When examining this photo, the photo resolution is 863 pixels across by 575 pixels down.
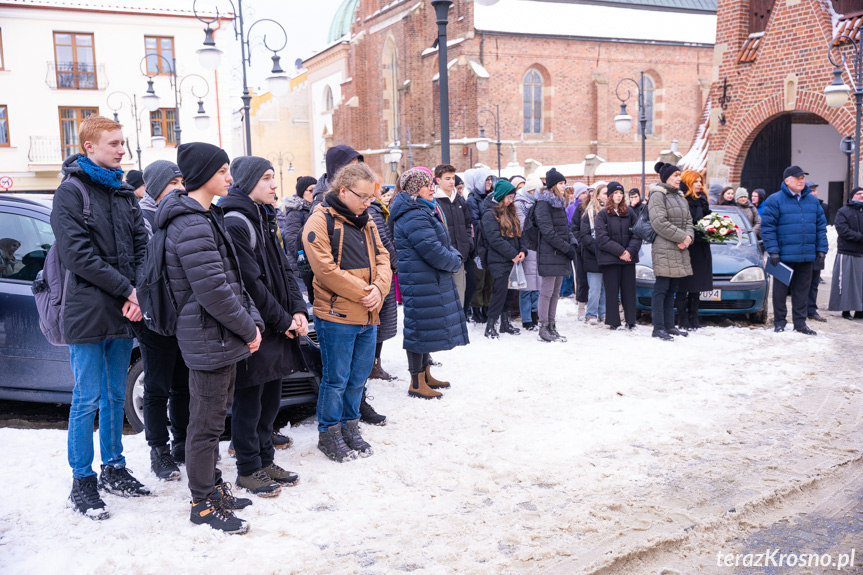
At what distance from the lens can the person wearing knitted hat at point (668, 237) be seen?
9.22 meters

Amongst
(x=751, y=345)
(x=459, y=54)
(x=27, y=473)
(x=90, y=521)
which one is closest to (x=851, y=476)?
(x=751, y=345)

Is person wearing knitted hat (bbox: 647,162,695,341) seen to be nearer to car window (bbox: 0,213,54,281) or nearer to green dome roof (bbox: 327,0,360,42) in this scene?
car window (bbox: 0,213,54,281)

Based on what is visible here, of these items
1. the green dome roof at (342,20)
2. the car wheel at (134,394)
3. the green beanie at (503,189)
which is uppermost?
the green dome roof at (342,20)

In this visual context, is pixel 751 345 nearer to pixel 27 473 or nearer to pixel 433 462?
pixel 433 462

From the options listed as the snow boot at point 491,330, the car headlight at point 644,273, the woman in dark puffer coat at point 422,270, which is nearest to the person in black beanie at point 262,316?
the woman in dark puffer coat at point 422,270

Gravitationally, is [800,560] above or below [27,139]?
below

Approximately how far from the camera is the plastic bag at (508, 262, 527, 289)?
376 inches

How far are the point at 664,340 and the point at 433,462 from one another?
504 centimetres

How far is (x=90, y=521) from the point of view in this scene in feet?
13.7

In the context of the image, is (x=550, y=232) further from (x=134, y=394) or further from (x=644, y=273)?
(x=134, y=394)

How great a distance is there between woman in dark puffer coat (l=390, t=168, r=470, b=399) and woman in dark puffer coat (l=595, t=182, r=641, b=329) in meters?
3.78

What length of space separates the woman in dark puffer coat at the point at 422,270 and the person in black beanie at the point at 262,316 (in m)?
1.85

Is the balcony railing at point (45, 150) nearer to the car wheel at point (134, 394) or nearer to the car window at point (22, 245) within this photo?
the car window at point (22, 245)

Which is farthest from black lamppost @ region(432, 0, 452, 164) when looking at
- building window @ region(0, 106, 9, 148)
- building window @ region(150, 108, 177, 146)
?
building window @ region(0, 106, 9, 148)
